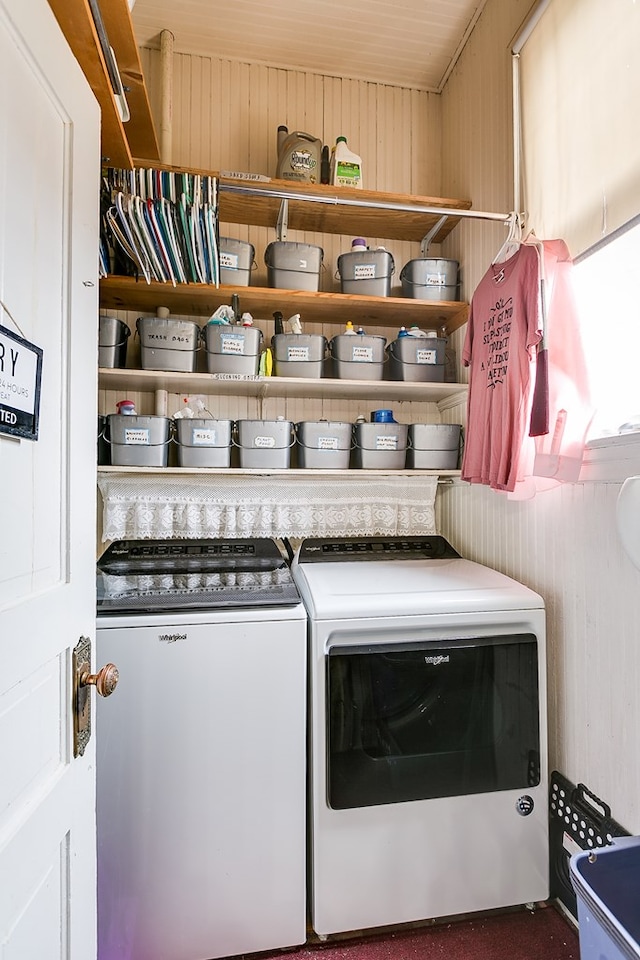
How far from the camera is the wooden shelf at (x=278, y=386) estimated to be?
5.84ft

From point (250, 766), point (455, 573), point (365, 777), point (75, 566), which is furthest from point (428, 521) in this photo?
point (75, 566)

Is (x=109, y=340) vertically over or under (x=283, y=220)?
under

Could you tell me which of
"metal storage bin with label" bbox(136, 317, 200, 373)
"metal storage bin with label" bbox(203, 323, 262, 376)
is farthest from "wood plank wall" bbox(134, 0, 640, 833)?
"metal storage bin with label" bbox(136, 317, 200, 373)

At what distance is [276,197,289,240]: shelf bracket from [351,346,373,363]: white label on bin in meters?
0.59

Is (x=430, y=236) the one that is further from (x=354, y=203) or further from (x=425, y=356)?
(x=425, y=356)

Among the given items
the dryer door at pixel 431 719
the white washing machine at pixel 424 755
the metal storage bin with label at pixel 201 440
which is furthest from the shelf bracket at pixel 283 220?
the dryer door at pixel 431 719

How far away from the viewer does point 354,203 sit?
1.78m

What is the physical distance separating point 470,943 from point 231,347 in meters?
2.01

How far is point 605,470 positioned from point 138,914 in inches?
67.1

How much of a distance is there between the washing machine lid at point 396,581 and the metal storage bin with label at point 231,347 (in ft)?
2.53

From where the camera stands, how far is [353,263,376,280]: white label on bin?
189 centimetres

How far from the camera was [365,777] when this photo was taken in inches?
53.1

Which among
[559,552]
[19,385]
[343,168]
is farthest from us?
[343,168]

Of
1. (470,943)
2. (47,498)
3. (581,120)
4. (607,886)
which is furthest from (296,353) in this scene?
(470,943)
